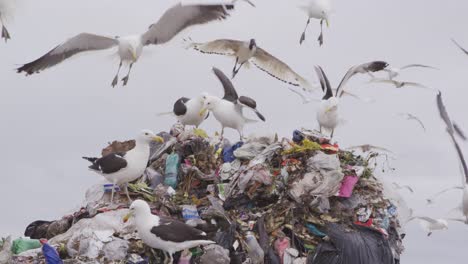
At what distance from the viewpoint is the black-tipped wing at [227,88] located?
11.6m

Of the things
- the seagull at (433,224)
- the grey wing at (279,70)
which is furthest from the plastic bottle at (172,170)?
the seagull at (433,224)

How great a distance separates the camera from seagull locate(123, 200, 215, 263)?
8.00 m

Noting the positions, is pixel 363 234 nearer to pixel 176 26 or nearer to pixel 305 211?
pixel 305 211

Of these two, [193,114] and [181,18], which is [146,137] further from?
[181,18]

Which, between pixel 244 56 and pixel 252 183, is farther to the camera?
pixel 244 56

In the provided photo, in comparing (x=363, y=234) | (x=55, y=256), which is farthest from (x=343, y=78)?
(x=55, y=256)

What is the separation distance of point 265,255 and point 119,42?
3.65m

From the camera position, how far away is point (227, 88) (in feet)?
38.6

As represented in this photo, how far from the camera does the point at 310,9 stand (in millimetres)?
12320

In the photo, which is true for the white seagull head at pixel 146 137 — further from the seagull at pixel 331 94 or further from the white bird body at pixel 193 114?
the seagull at pixel 331 94

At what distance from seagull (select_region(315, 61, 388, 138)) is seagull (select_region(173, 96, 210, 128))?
151cm

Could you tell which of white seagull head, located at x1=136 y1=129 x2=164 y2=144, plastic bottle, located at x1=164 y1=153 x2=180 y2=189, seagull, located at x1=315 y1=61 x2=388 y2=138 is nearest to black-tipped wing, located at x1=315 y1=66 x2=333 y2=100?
seagull, located at x1=315 y1=61 x2=388 y2=138

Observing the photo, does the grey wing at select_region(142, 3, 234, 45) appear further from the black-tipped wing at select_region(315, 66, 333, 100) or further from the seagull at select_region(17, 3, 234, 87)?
the black-tipped wing at select_region(315, 66, 333, 100)

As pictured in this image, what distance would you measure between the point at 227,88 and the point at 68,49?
213 cm
